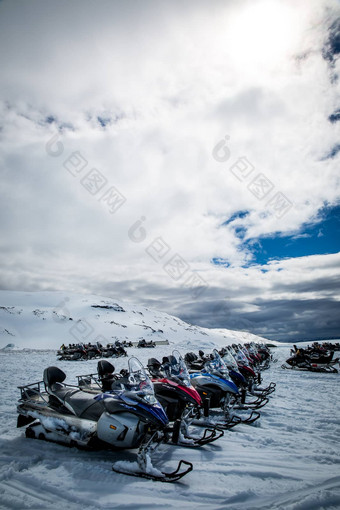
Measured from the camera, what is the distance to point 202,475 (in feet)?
13.3

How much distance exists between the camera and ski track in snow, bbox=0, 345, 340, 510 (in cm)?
339

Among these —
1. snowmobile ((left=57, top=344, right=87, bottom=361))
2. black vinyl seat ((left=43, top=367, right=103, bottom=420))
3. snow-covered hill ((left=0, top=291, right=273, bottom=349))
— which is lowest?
snowmobile ((left=57, top=344, right=87, bottom=361))

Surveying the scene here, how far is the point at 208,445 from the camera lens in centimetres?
523

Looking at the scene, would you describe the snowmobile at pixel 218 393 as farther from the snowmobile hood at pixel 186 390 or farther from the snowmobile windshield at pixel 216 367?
the snowmobile hood at pixel 186 390

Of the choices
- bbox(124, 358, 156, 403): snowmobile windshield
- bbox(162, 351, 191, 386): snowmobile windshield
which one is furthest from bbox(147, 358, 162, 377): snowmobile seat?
bbox(124, 358, 156, 403): snowmobile windshield

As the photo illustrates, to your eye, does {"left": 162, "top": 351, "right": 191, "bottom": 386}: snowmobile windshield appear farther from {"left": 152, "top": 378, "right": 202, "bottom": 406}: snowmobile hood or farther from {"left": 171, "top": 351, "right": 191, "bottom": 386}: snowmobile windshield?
{"left": 152, "top": 378, "right": 202, "bottom": 406}: snowmobile hood

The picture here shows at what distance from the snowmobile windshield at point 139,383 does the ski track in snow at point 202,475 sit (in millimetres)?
976

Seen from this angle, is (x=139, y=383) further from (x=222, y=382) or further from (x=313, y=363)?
(x=313, y=363)

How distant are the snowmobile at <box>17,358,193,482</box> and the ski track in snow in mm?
165

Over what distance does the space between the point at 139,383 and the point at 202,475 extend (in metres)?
1.56

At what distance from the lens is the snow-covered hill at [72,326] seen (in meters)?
61.7

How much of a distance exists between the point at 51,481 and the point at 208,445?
269 centimetres

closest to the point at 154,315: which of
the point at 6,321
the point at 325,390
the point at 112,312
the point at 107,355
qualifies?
the point at 112,312

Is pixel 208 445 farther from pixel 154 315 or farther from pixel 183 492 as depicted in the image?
pixel 154 315
